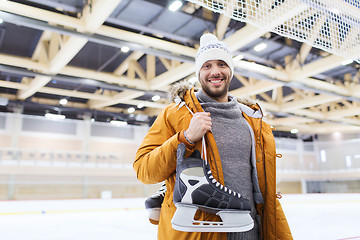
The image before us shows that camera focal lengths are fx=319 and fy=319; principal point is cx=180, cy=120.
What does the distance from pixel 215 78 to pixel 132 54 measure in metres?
9.21

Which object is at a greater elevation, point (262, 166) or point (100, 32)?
point (100, 32)

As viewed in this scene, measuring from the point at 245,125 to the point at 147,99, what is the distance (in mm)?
13923

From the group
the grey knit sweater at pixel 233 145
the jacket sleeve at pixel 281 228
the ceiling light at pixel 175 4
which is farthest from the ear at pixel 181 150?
the ceiling light at pixel 175 4

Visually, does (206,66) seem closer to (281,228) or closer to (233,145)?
(233,145)

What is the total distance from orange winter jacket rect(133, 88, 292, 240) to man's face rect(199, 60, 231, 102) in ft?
0.30

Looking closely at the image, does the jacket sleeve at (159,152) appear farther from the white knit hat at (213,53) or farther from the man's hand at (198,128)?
the white knit hat at (213,53)

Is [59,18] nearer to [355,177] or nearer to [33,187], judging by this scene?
[33,187]

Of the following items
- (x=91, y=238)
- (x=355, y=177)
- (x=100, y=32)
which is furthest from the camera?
(x=355, y=177)

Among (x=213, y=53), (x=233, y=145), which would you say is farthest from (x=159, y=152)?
(x=213, y=53)

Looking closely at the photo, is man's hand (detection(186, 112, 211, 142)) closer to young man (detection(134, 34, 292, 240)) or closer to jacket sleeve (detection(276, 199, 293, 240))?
young man (detection(134, 34, 292, 240))

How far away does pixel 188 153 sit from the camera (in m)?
1.30

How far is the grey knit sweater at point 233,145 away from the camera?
4.84 ft

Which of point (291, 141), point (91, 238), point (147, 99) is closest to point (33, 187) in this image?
point (147, 99)

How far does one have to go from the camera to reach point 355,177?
20594 mm
